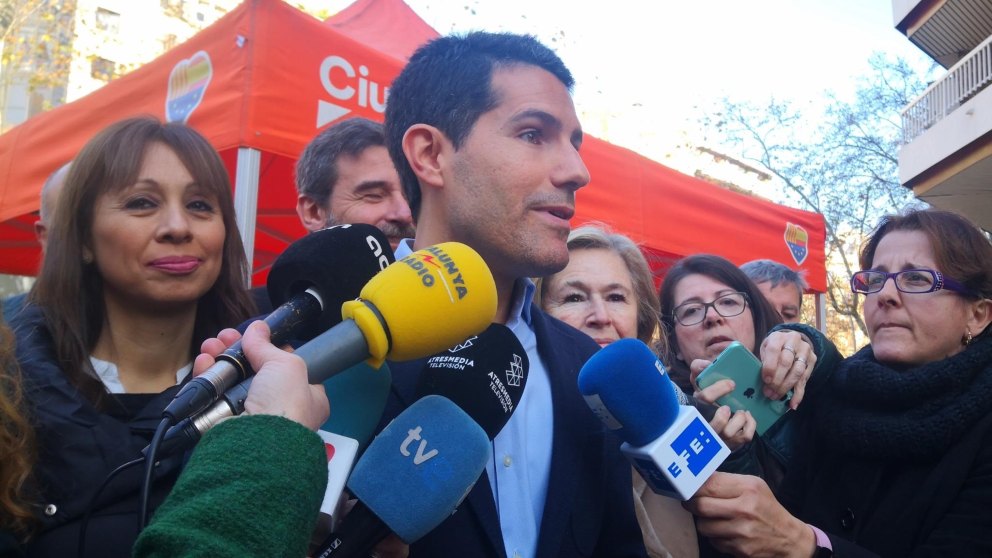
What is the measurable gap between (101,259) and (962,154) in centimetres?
1568

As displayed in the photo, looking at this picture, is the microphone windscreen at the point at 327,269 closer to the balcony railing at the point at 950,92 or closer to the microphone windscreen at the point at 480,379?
the microphone windscreen at the point at 480,379

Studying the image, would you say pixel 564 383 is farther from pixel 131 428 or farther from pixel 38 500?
pixel 38 500

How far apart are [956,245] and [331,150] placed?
218 centimetres

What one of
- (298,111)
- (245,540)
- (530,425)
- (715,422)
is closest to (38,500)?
(245,540)

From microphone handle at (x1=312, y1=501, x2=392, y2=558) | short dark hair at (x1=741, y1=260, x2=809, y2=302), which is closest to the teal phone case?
microphone handle at (x1=312, y1=501, x2=392, y2=558)

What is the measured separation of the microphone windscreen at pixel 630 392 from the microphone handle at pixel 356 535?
507 millimetres

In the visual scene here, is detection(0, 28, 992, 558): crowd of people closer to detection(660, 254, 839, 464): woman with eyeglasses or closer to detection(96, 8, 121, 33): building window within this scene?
detection(660, 254, 839, 464): woman with eyeglasses

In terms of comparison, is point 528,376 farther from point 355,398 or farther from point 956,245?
point 956,245

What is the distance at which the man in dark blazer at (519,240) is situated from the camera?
1.47 metres

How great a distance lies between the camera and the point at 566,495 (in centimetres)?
150

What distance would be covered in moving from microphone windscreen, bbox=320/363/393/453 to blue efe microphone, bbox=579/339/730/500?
0.41 meters

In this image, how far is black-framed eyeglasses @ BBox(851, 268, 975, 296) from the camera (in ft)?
7.28

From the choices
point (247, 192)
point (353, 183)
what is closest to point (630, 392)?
point (353, 183)

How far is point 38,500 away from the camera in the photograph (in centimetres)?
146
